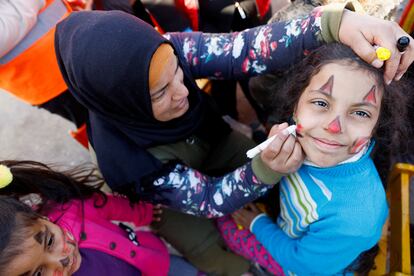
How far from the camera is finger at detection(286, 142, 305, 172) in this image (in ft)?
2.98

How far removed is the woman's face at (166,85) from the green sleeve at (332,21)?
396 mm

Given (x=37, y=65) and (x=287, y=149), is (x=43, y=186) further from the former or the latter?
(x=287, y=149)

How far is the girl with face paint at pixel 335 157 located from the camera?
847mm

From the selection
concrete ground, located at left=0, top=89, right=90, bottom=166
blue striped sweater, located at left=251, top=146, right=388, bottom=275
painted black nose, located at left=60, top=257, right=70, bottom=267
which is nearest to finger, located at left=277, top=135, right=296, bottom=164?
blue striped sweater, located at left=251, top=146, right=388, bottom=275

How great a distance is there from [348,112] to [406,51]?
193mm

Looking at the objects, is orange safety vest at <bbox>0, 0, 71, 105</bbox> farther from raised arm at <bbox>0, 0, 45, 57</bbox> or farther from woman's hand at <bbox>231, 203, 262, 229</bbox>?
woman's hand at <bbox>231, 203, 262, 229</bbox>

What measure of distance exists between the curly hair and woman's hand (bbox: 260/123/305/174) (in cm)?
14

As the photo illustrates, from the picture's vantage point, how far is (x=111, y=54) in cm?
84

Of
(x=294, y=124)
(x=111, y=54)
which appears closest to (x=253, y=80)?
(x=294, y=124)

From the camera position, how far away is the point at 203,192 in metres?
1.09

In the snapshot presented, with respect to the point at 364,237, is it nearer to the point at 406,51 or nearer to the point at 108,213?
the point at 406,51

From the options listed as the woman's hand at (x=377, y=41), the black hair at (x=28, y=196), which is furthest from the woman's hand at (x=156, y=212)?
the woman's hand at (x=377, y=41)

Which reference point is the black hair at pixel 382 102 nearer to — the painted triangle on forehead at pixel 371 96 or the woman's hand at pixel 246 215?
the painted triangle on forehead at pixel 371 96

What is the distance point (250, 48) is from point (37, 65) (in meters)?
0.76
